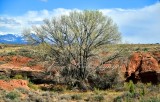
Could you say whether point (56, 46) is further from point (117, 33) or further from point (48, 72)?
point (117, 33)

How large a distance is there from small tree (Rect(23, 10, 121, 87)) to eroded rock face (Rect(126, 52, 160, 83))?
140 inches

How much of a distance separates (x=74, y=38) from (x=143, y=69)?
260 inches

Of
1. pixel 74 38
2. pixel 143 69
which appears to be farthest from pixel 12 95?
pixel 143 69

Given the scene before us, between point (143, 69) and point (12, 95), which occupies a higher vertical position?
Result: point (143, 69)

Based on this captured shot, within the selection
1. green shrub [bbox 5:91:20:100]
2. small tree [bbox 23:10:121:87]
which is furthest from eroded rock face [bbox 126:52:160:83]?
green shrub [bbox 5:91:20:100]

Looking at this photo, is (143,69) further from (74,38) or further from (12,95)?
(12,95)

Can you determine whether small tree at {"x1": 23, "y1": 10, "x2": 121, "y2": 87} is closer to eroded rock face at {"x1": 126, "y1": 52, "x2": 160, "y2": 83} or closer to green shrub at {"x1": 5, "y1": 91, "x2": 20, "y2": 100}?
eroded rock face at {"x1": 126, "y1": 52, "x2": 160, "y2": 83}

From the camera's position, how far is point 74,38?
28.7m

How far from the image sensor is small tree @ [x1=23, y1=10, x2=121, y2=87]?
28.5 m

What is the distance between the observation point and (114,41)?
97.3ft

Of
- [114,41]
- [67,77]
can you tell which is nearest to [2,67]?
[67,77]

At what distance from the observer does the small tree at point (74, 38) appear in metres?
28.5

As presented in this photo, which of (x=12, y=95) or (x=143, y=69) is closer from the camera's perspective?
(x=12, y=95)

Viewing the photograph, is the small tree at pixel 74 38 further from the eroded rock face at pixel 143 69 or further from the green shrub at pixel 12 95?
the green shrub at pixel 12 95
